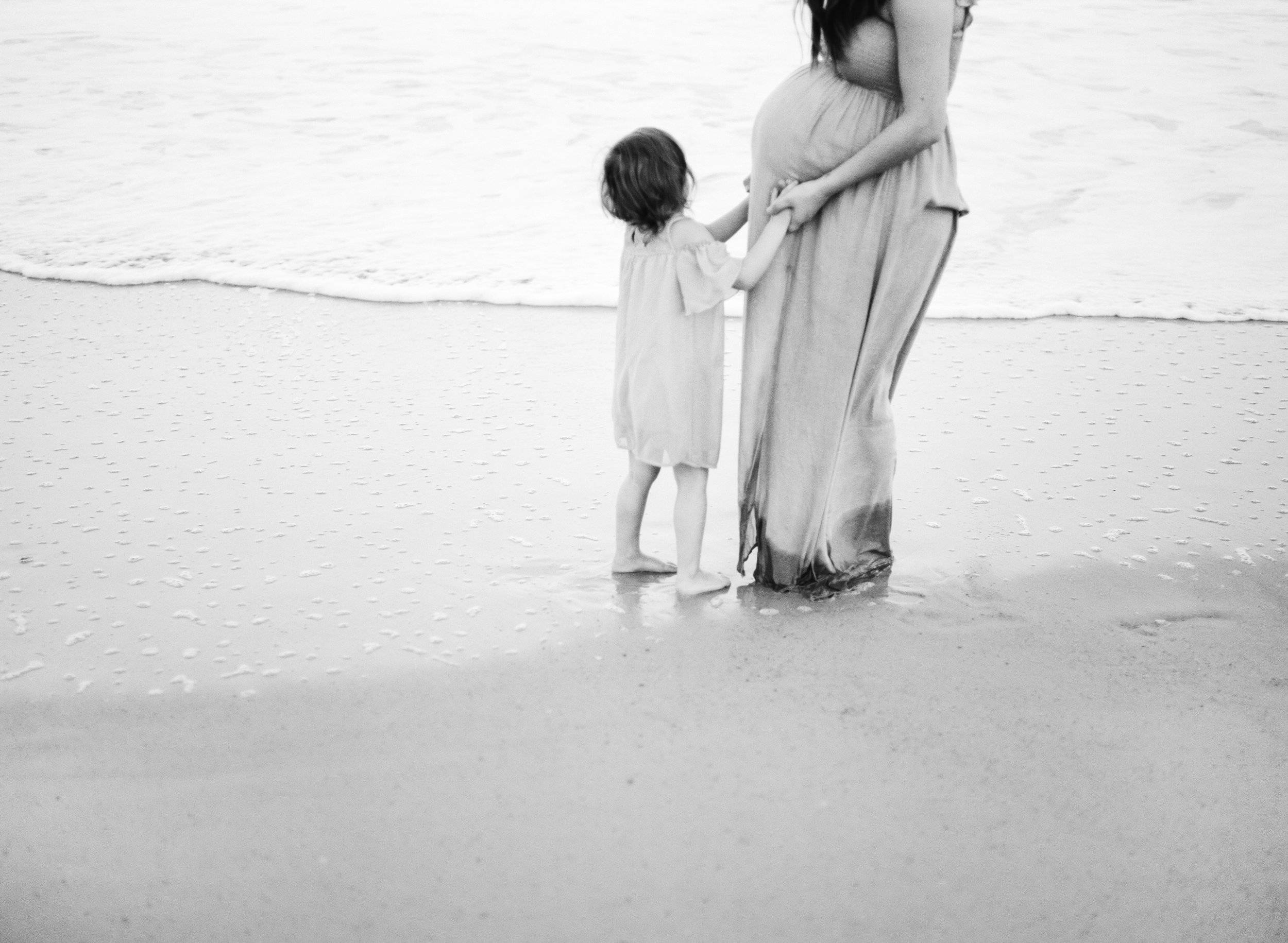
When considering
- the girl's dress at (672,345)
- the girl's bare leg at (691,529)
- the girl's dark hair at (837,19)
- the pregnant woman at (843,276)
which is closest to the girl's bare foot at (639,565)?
the girl's bare leg at (691,529)

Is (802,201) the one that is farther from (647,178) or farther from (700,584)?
(700,584)

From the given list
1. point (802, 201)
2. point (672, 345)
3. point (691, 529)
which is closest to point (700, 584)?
point (691, 529)

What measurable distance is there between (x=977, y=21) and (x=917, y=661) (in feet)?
42.1

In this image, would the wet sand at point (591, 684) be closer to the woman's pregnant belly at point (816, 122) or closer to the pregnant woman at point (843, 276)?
the pregnant woman at point (843, 276)

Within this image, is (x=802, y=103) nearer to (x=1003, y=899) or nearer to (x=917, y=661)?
(x=917, y=661)

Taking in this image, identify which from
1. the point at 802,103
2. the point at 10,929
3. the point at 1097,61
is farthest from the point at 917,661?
the point at 1097,61

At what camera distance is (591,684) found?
2.44 meters

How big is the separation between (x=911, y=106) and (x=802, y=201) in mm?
312

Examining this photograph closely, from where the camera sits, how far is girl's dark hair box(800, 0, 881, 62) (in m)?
2.31

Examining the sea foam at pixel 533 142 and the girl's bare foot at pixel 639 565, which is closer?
the girl's bare foot at pixel 639 565

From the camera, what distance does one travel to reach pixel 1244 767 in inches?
85.0

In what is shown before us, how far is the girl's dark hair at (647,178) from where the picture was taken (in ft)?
8.04

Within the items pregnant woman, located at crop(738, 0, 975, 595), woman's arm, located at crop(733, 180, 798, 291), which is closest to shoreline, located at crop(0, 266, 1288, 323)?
pregnant woman, located at crop(738, 0, 975, 595)

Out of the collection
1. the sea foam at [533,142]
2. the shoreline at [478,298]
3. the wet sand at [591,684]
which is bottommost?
the wet sand at [591,684]
